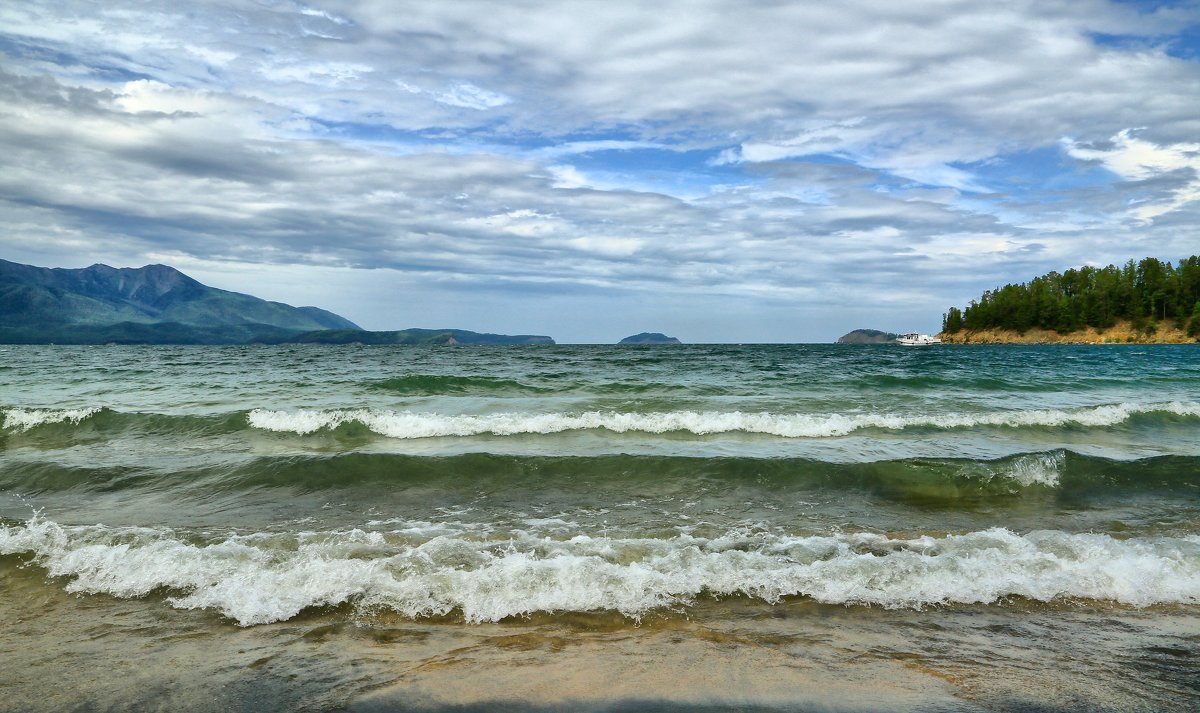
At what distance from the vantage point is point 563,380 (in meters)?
29.8

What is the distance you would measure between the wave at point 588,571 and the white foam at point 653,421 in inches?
329

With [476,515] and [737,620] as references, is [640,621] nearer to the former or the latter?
[737,620]

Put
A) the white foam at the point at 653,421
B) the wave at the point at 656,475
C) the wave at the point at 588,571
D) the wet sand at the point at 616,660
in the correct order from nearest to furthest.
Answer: the wet sand at the point at 616,660 < the wave at the point at 588,571 < the wave at the point at 656,475 < the white foam at the point at 653,421

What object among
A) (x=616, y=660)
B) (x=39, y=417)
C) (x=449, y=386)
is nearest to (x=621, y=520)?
(x=616, y=660)

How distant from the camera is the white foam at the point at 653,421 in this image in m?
16.3

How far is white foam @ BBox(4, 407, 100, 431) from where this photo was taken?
17298mm

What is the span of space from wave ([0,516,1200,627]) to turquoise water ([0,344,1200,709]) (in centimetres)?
3

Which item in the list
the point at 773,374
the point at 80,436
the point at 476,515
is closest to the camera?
the point at 476,515

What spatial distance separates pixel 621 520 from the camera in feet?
29.9

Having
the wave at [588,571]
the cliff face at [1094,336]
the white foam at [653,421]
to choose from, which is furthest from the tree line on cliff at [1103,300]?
the wave at [588,571]

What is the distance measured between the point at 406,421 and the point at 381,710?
44.3 ft

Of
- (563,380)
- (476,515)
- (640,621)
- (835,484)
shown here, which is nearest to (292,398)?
(563,380)

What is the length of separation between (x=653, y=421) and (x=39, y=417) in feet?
55.1

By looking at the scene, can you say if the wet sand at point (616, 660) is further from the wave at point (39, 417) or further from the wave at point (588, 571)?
the wave at point (39, 417)
